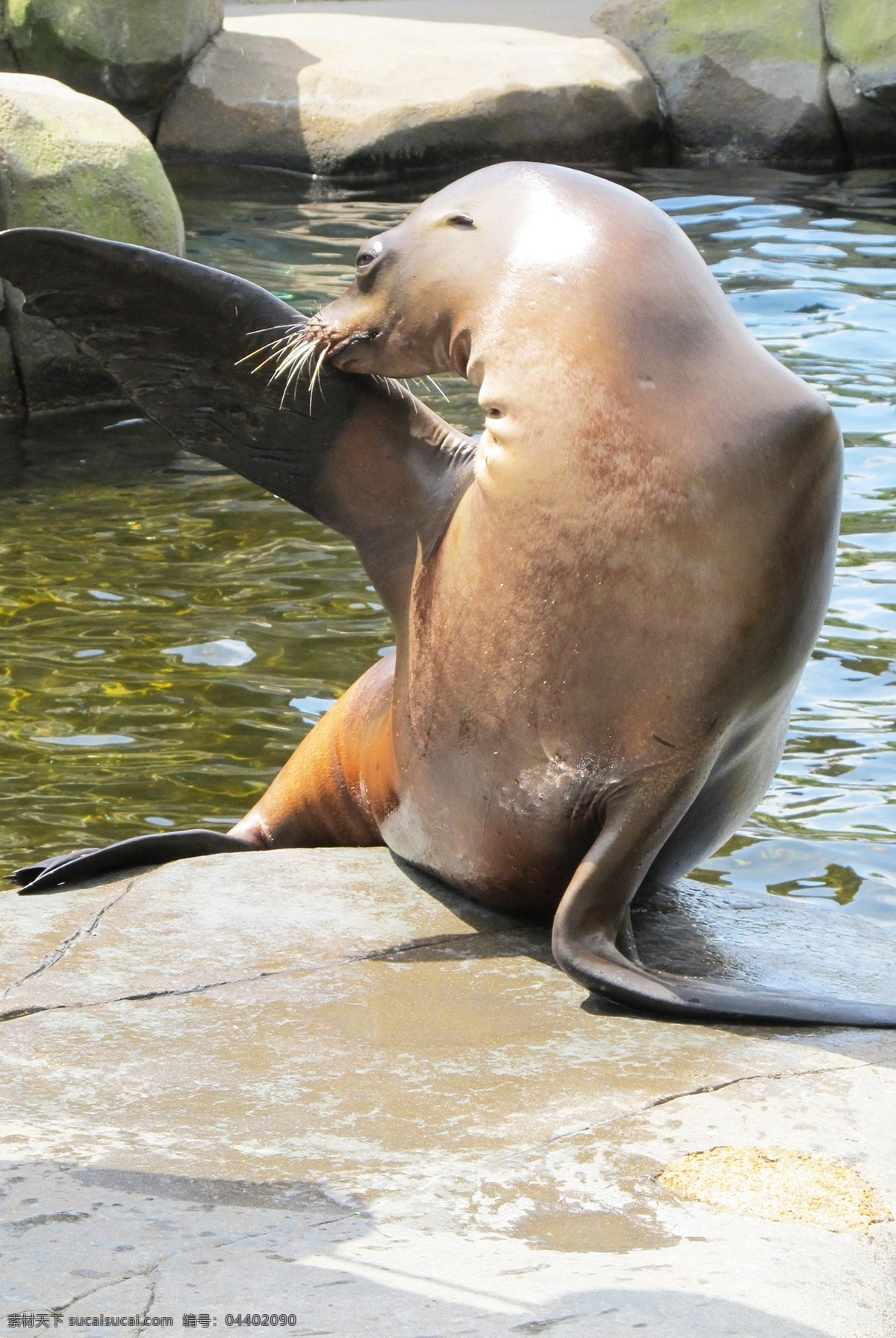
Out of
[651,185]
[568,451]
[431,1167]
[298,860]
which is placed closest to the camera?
[431,1167]

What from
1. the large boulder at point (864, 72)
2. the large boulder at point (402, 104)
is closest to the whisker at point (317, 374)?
the large boulder at point (402, 104)

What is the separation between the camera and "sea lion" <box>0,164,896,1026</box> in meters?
2.90

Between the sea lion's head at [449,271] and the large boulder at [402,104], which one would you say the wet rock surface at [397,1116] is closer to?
the sea lion's head at [449,271]

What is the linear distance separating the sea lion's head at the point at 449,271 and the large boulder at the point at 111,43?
10274 mm

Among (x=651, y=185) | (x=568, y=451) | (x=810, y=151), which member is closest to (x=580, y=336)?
(x=568, y=451)

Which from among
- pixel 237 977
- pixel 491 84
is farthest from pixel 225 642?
pixel 491 84

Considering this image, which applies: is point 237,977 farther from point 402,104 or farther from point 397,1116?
point 402,104

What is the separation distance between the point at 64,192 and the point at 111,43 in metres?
5.50

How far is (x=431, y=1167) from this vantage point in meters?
2.27

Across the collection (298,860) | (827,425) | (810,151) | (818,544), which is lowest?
(298,860)

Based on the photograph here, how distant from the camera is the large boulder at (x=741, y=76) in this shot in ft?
43.5

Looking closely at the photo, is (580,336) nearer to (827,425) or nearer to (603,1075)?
(827,425)

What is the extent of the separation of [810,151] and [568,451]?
11.4 meters

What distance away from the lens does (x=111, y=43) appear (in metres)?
12.8
